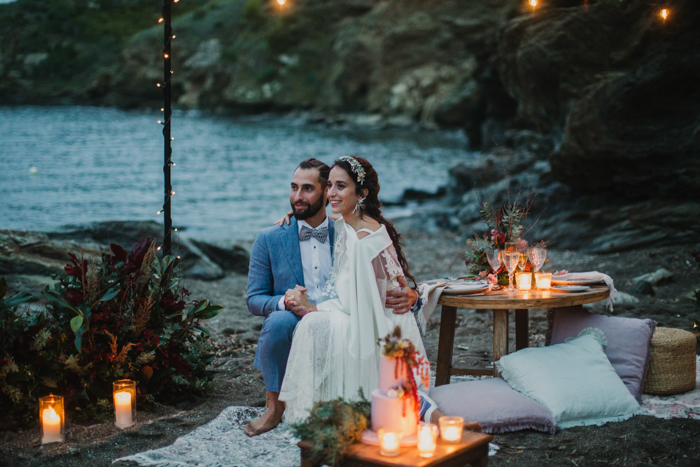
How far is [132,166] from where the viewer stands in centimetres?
A: 3488

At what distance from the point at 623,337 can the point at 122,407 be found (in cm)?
347

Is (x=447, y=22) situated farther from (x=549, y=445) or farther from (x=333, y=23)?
(x=549, y=445)

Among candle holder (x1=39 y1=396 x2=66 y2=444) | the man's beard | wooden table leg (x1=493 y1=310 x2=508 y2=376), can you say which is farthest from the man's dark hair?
candle holder (x1=39 y1=396 x2=66 y2=444)

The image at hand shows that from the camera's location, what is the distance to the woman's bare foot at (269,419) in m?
4.21

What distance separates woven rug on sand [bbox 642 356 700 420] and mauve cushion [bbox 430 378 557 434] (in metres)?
0.80

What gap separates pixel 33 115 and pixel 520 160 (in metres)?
65.9

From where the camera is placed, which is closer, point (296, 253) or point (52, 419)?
point (52, 419)

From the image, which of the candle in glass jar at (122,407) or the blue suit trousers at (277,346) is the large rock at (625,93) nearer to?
the blue suit trousers at (277,346)

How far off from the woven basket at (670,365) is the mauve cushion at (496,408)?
1.07 meters

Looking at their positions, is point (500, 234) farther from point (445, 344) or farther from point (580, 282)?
point (445, 344)

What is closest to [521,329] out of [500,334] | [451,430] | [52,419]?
[500,334]

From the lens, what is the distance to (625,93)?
30.7ft

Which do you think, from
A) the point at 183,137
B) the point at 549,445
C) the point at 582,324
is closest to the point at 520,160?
the point at 582,324

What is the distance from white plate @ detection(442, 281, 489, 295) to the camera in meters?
4.55
